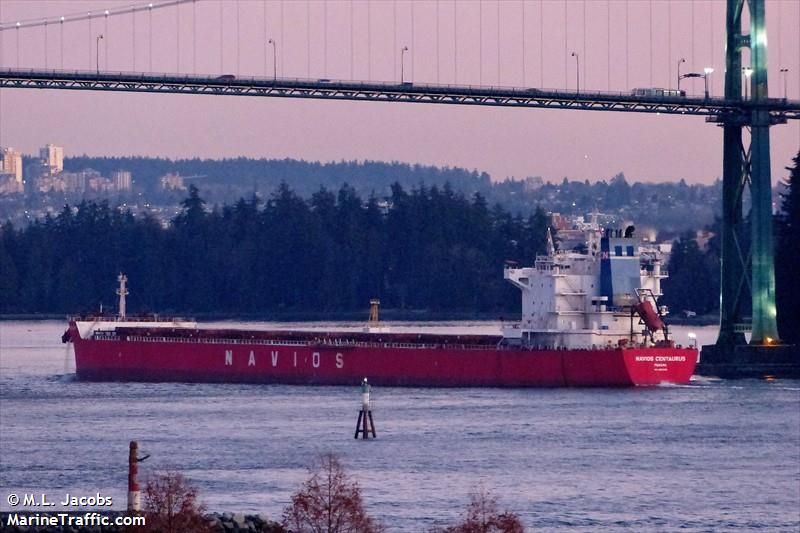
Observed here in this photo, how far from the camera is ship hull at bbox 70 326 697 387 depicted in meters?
44.0

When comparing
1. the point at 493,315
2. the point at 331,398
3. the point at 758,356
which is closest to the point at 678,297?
the point at 493,315

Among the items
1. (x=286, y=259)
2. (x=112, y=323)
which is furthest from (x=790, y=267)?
(x=286, y=259)

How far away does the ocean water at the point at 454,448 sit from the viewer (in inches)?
1037

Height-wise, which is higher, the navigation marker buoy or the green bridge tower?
the green bridge tower

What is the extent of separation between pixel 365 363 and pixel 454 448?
14.4 metres

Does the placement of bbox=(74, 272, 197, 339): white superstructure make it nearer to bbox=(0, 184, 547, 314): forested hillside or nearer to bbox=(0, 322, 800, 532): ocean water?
bbox=(0, 322, 800, 532): ocean water

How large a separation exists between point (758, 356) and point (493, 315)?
51.5 meters

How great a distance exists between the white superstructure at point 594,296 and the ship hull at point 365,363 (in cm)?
83

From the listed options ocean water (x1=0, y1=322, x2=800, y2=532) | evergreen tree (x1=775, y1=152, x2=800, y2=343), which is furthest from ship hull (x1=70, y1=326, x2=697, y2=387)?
evergreen tree (x1=775, y1=152, x2=800, y2=343)

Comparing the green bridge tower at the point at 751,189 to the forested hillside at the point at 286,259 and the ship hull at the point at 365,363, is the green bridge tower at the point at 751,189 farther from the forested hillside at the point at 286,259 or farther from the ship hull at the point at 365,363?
the forested hillside at the point at 286,259

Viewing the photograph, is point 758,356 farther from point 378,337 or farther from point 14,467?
point 14,467

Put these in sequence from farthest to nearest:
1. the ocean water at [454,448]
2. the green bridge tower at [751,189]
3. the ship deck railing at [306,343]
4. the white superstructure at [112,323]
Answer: the white superstructure at [112,323]
the green bridge tower at [751,189]
the ship deck railing at [306,343]
the ocean water at [454,448]

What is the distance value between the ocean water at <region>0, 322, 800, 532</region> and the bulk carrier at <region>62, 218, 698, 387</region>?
679mm

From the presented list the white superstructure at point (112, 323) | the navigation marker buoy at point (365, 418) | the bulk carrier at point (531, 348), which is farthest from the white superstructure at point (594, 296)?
the navigation marker buoy at point (365, 418)
